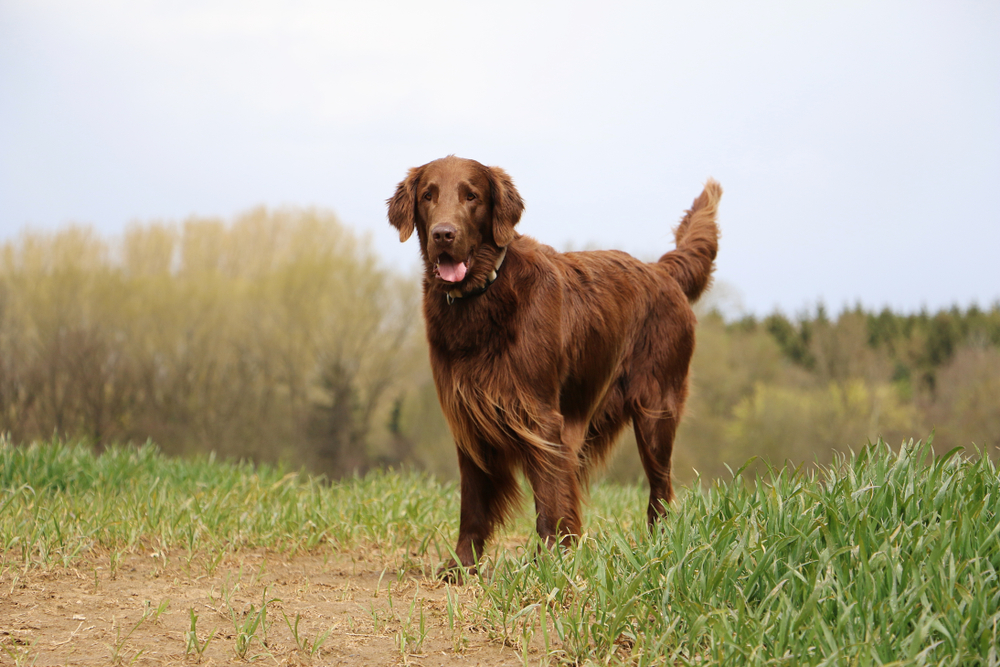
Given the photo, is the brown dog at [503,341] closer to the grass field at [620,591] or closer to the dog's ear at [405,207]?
the dog's ear at [405,207]

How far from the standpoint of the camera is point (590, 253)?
14.6 feet

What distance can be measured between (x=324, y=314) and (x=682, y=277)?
19.3 meters

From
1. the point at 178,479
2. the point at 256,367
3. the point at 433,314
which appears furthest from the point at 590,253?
the point at 256,367

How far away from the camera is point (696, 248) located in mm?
5086

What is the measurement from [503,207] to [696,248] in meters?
1.93

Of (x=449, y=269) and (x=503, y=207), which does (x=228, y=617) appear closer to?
(x=449, y=269)

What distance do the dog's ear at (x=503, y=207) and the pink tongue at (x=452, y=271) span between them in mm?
234

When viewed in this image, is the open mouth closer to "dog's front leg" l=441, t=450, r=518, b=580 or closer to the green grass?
"dog's front leg" l=441, t=450, r=518, b=580

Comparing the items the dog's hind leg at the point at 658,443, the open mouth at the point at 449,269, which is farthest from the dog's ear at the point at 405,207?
the dog's hind leg at the point at 658,443

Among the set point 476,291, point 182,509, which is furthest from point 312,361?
point 476,291

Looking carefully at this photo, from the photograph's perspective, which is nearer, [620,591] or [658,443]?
[620,591]

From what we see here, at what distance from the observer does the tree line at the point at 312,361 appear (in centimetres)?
1712

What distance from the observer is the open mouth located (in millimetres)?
3453

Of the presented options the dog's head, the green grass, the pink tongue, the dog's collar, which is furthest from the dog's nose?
the green grass
